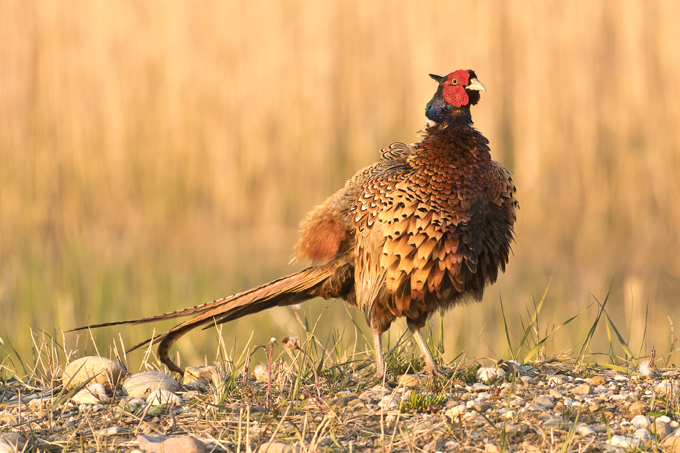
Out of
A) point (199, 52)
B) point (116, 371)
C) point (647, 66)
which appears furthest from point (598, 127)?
point (116, 371)

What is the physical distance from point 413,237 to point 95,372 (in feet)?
4.52

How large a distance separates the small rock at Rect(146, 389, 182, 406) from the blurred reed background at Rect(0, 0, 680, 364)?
2.93 m

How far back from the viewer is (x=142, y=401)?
266 centimetres

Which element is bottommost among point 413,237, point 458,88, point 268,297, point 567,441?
point 567,441

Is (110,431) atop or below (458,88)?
below

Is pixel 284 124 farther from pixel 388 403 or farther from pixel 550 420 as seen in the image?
pixel 550 420

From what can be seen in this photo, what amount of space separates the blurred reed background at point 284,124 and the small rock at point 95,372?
264cm

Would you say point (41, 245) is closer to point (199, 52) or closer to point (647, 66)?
point (199, 52)

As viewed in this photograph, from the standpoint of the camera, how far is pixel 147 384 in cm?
273

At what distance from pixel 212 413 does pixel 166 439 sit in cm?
22

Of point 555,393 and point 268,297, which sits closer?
point 555,393

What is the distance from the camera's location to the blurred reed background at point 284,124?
566 centimetres

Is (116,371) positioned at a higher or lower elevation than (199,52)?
lower

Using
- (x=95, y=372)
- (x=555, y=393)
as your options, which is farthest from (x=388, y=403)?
(x=95, y=372)
